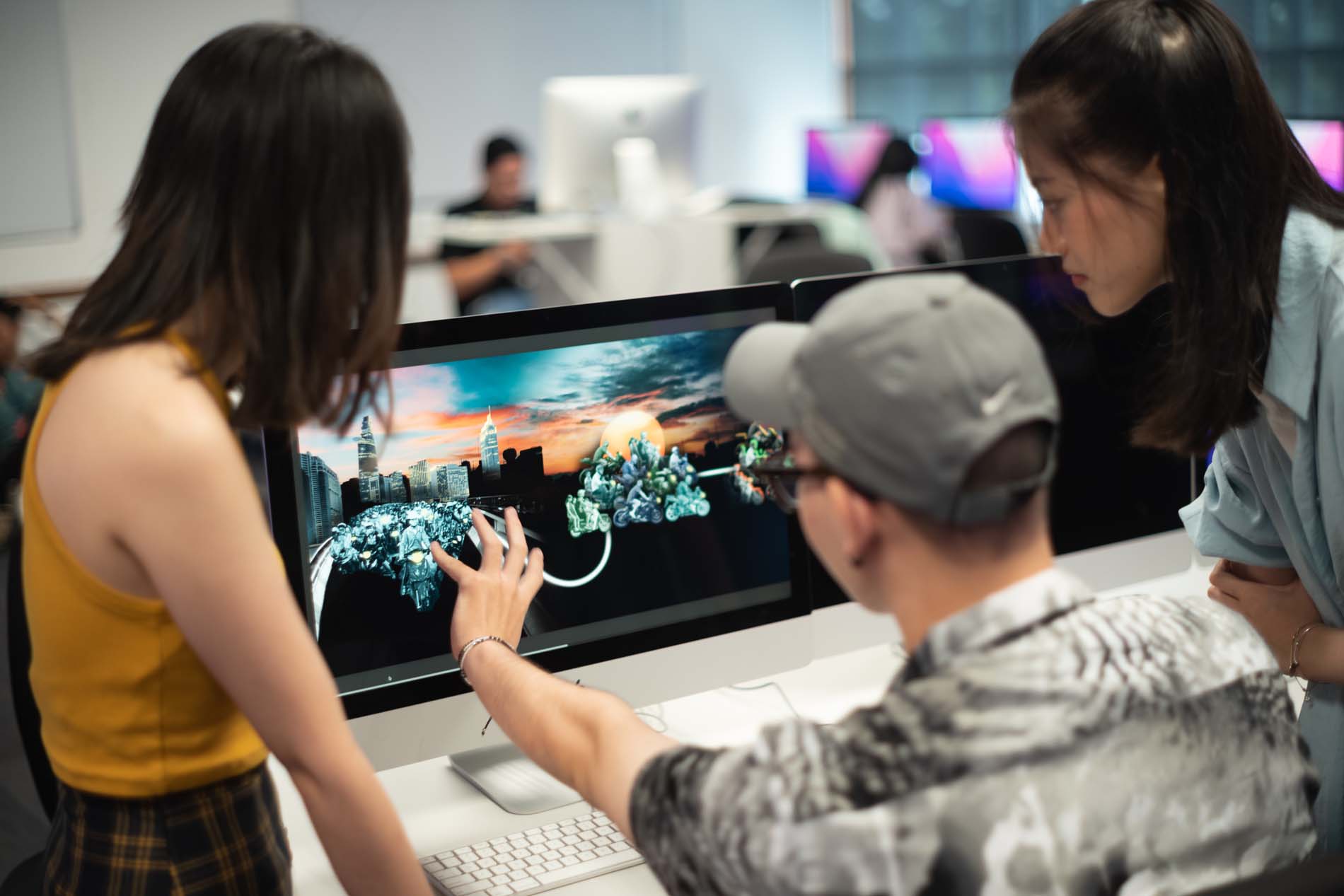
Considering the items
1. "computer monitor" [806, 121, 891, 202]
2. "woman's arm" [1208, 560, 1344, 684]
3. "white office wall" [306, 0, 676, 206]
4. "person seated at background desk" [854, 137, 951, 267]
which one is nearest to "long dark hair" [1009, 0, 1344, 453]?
"woman's arm" [1208, 560, 1344, 684]

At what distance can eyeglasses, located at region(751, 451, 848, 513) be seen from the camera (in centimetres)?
80

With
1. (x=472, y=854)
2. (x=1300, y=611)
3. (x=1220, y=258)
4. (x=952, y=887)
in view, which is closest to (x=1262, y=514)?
(x=1300, y=611)

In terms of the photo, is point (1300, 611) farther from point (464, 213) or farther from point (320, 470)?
point (464, 213)

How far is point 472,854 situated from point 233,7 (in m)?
5.61

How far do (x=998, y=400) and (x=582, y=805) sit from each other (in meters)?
0.78

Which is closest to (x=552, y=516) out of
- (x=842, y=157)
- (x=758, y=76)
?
(x=842, y=157)

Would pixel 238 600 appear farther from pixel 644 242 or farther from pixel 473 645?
pixel 644 242

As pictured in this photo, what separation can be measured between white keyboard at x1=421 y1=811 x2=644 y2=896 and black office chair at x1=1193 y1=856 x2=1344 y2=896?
25.5 inches

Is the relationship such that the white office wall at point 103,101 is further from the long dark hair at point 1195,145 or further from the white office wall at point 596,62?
the long dark hair at point 1195,145

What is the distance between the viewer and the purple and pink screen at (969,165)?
5.01 m

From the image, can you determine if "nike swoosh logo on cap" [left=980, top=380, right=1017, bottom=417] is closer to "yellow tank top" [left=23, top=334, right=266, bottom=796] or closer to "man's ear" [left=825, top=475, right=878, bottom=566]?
"man's ear" [left=825, top=475, right=878, bottom=566]

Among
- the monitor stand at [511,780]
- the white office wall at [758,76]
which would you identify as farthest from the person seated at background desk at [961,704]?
the white office wall at [758,76]

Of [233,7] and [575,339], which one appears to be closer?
[575,339]

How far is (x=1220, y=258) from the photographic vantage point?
1.14 m
